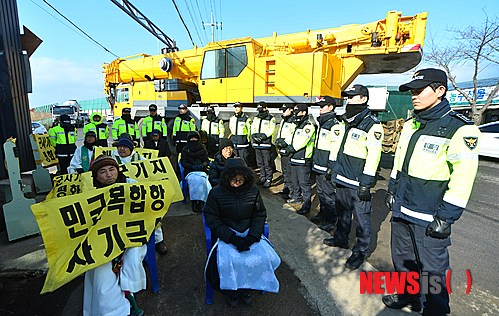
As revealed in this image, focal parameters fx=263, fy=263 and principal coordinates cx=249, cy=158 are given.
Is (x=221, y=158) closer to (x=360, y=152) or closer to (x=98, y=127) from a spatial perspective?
(x=360, y=152)

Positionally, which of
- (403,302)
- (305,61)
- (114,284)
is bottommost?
(403,302)

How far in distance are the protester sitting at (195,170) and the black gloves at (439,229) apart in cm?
330

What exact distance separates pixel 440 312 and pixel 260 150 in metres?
4.69

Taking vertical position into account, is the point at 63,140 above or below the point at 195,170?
above

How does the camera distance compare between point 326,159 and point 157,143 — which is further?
point 157,143

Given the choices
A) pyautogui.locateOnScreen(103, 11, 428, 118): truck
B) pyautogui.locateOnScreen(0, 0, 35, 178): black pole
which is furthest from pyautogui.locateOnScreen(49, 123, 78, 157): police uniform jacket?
pyautogui.locateOnScreen(103, 11, 428, 118): truck

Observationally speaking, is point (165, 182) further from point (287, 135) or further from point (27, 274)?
point (287, 135)

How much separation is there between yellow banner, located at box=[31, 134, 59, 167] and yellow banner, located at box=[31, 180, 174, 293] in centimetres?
456

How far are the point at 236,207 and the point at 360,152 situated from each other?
161cm

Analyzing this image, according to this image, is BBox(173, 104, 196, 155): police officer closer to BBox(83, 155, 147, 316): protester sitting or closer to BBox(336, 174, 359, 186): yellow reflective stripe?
BBox(336, 174, 359, 186): yellow reflective stripe

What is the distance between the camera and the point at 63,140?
5.80 m

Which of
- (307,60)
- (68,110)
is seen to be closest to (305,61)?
(307,60)

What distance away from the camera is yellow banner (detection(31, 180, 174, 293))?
6.24 feet

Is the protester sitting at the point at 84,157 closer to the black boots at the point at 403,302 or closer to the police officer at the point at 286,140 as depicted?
the police officer at the point at 286,140
